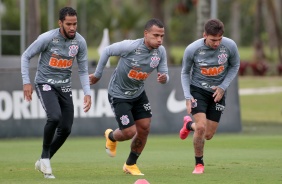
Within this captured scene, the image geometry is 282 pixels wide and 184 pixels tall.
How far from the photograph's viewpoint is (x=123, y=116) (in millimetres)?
13117

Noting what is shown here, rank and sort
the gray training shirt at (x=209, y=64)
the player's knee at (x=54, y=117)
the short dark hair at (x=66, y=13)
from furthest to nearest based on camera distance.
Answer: the gray training shirt at (x=209, y=64) → the short dark hair at (x=66, y=13) → the player's knee at (x=54, y=117)

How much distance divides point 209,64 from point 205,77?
0.80 ft

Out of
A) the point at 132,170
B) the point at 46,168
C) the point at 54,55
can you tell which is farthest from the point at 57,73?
the point at 132,170

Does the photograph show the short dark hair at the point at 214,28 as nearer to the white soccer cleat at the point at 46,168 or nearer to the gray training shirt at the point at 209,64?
the gray training shirt at the point at 209,64

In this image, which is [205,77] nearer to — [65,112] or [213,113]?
[213,113]

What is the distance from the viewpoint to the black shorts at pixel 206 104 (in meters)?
13.5

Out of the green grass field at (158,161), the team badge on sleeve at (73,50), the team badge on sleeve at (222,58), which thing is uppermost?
the team badge on sleeve at (73,50)

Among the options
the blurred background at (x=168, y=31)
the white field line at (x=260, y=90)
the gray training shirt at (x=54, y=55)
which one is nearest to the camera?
the gray training shirt at (x=54, y=55)

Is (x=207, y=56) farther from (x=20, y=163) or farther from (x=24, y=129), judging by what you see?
(x=24, y=129)

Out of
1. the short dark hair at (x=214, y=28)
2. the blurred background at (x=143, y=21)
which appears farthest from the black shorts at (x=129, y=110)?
the blurred background at (x=143, y=21)

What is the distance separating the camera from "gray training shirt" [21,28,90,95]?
500 inches

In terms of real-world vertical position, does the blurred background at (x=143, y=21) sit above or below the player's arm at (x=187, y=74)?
below

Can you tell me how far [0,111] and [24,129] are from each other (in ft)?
Result: 2.41

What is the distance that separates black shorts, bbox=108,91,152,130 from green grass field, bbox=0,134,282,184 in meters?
0.75
